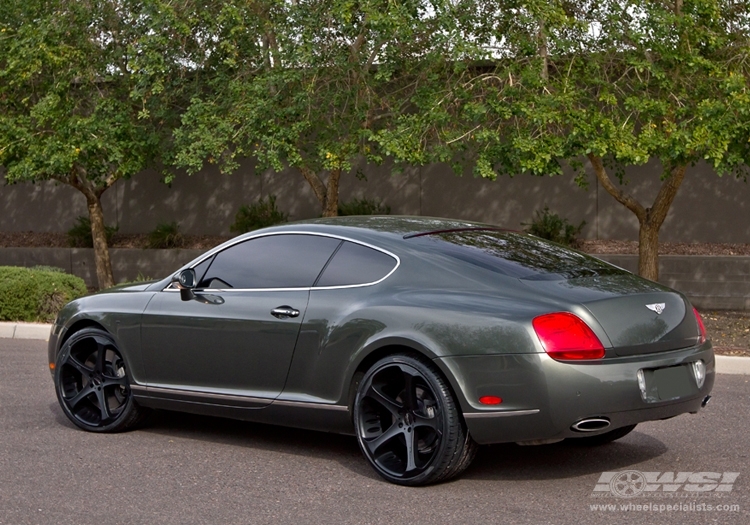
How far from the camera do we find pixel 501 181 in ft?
64.4

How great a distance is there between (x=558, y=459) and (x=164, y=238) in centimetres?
1568

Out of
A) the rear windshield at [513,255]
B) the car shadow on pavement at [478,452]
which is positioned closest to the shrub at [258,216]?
the car shadow on pavement at [478,452]

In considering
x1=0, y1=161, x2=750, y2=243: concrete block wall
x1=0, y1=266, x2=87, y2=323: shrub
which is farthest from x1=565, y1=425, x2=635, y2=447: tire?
x1=0, y1=161, x2=750, y2=243: concrete block wall

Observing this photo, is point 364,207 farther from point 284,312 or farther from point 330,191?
point 284,312

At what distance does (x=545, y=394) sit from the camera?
18.3 feet

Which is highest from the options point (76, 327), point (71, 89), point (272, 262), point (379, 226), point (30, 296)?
point (71, 89)

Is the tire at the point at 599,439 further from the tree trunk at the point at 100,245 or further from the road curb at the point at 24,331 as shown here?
the tree trunk at the point at 100,245

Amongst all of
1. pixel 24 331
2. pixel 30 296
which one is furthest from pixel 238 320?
pixel 30 296

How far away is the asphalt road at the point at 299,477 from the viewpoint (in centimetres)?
544

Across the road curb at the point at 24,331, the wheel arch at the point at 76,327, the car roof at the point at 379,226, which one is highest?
the car roof at the point at 379,226

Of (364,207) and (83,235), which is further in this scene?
(83,235)

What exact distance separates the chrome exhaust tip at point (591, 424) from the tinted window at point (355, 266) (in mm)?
1498

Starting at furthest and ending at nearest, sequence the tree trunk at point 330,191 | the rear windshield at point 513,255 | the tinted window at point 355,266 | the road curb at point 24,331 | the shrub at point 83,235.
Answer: the shrub at point 83,235, the tree trunk at point 330,191, the road curb at point 24,331, the tinted window at point 355,266, the rear windshield at point 513,255

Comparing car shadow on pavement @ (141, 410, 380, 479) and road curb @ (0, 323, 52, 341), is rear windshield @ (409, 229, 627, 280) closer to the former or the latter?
car shadow on pavement @ (141, 410, 380, 479)
